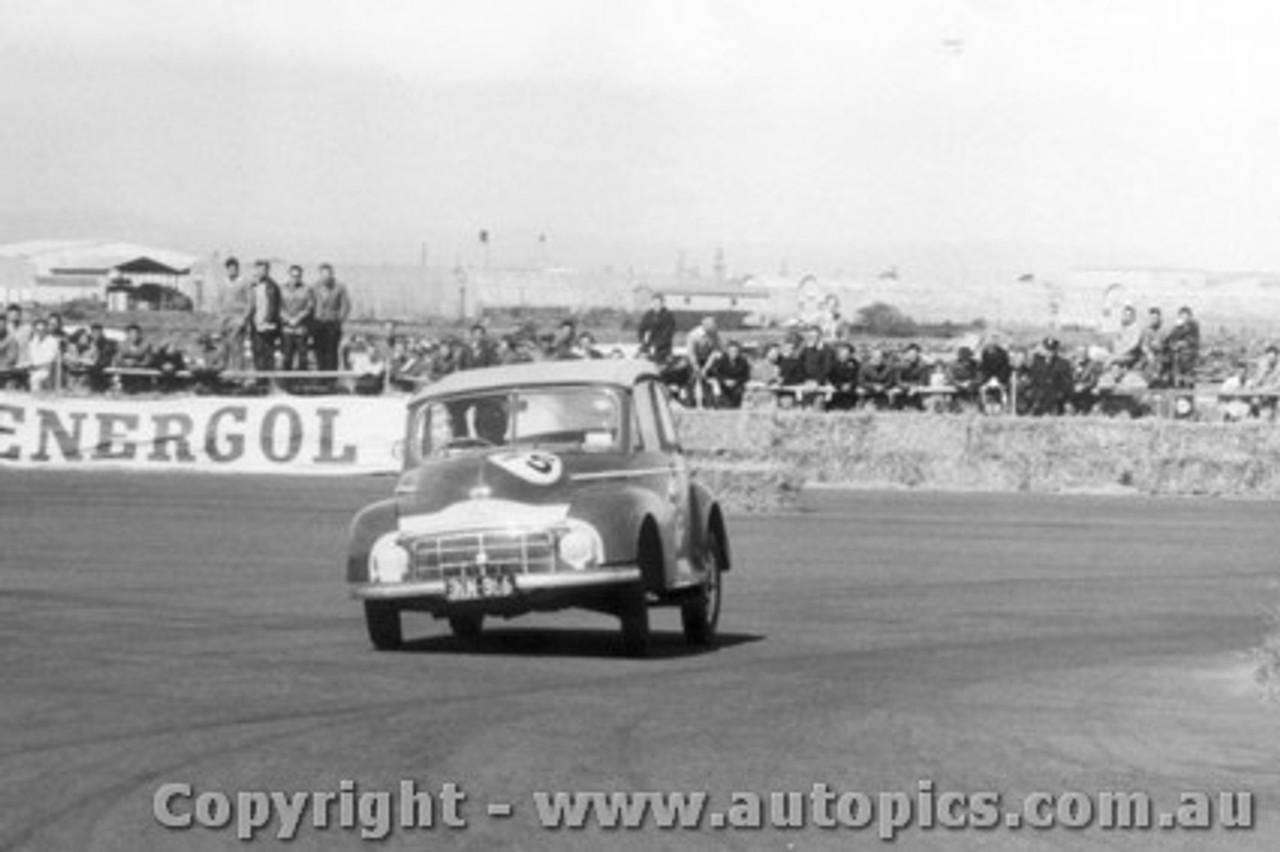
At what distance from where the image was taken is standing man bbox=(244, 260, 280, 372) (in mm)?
35844

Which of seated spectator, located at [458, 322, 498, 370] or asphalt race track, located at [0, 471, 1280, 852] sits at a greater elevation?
seated spectator, located at [458, 322, 498, 370]

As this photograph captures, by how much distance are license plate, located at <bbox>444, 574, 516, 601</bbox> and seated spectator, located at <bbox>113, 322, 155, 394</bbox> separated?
23.5 meters

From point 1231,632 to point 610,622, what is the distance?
3587 millimetres

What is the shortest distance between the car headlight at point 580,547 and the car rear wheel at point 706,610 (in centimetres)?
117

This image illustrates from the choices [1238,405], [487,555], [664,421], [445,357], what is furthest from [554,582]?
[1238,405]

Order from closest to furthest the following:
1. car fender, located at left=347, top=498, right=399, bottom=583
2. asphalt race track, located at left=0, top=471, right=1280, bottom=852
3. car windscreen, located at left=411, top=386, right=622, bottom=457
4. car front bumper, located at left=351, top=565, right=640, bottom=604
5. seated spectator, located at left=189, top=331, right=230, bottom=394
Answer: asphalt race track, located at left=0, top=471, right=1280, bottom=852
car front bumper, located at left=351, top=565, right=640, bottom=604
car fender, located at left=347, top=498, right=399, bottom=583
car windscreen, located at left=411, top=386, right=622, bottom=457
seated spectator, located at left=189, top=331, right=230, bottom=394

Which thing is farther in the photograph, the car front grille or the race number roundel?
the race number roundel

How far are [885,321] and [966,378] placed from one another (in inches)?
2231

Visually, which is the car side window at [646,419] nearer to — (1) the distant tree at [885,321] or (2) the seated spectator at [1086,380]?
(2) the seated spectator at [1086,380]

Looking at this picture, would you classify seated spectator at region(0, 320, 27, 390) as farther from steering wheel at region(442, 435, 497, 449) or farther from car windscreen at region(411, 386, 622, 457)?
steering wheel at region(442, 435, 497, 449)

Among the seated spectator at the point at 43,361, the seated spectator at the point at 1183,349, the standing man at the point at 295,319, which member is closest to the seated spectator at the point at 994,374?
the seated spectator at the point at 1183,349

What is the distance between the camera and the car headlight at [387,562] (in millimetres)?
15359

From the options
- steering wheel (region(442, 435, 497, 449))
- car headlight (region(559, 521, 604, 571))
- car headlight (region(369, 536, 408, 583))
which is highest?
steering wheel (region(442, 435, 497, 449))

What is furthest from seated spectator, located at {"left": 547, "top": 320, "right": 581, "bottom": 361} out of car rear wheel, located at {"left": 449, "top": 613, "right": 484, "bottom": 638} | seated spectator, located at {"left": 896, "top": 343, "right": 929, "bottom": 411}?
car rear wheel, located at {"left": 449, "top": 613, "right": 484, "bottom": 638}
